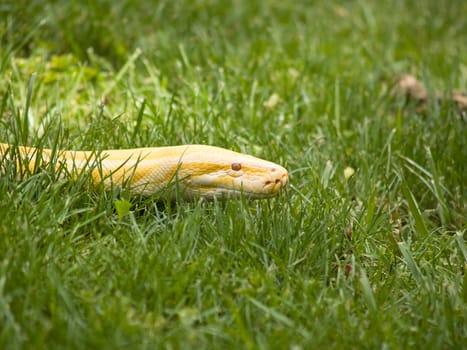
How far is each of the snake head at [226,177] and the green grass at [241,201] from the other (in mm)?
87

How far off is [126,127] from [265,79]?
1475 millimetres

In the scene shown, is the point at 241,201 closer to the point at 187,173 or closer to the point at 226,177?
the point at 226,177

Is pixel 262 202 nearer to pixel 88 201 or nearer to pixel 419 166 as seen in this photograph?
pixel 88 201

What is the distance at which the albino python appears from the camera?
343cm

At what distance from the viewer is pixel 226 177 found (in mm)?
3459

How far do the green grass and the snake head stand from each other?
0.09 metres

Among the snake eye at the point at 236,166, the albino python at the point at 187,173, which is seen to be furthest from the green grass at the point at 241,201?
the snake eye at the point at 236,166

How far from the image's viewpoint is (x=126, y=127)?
13.4ft

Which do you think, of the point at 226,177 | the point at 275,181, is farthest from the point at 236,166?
the point at 275,181

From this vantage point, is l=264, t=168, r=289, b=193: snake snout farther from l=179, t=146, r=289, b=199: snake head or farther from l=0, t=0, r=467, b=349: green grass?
l=0, t=0, r=467, b=349: green grass

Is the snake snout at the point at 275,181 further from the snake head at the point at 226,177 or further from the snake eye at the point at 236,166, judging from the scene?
the snake eye at the point at 236,166

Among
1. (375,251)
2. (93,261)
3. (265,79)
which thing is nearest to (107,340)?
(93,261)

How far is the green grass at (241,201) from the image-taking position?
8.89ft

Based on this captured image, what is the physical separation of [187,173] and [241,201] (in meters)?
0.30
